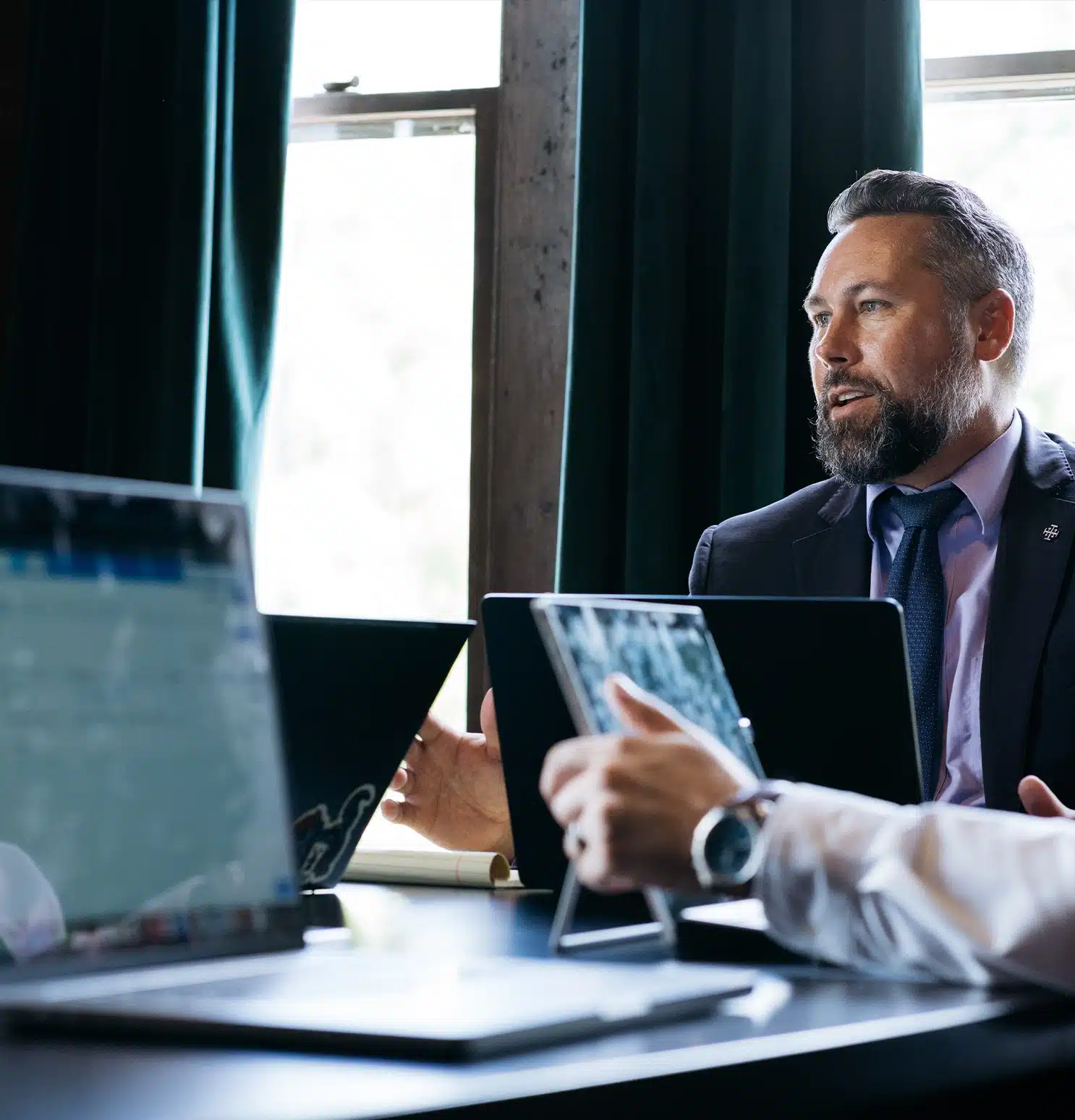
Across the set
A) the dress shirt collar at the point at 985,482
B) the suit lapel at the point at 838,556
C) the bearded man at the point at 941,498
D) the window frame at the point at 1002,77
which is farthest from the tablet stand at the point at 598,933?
the window frame at the point at 1002,77

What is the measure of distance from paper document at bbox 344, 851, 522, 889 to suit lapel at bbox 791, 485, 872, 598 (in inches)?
33.9

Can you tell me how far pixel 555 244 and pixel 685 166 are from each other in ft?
1.13

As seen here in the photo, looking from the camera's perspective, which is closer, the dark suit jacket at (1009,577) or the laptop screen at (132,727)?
the laptop screen at (132,727)

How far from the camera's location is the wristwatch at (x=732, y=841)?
88cm

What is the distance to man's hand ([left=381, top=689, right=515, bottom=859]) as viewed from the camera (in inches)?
60.9

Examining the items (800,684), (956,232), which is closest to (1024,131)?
(956,232)

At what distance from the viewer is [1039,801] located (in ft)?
4.30

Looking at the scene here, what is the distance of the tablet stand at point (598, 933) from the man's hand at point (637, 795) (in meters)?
0.06

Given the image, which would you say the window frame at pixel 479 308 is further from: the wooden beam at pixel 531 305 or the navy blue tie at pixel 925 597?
the navy blue tie at pixel 925 597

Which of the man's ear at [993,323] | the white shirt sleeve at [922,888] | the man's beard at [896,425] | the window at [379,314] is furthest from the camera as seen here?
the window at [379,314]

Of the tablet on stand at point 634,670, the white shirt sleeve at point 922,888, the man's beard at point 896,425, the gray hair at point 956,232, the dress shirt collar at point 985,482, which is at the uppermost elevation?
the gray hair at point 956,232

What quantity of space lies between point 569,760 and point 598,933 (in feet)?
0.54

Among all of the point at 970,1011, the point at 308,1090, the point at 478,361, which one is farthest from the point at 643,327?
the point at 308,1090

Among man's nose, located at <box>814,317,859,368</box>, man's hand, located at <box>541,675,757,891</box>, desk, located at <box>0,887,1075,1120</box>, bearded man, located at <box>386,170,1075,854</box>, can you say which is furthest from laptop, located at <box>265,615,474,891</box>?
man's nose, located at <box>814,317,859,368</box>
